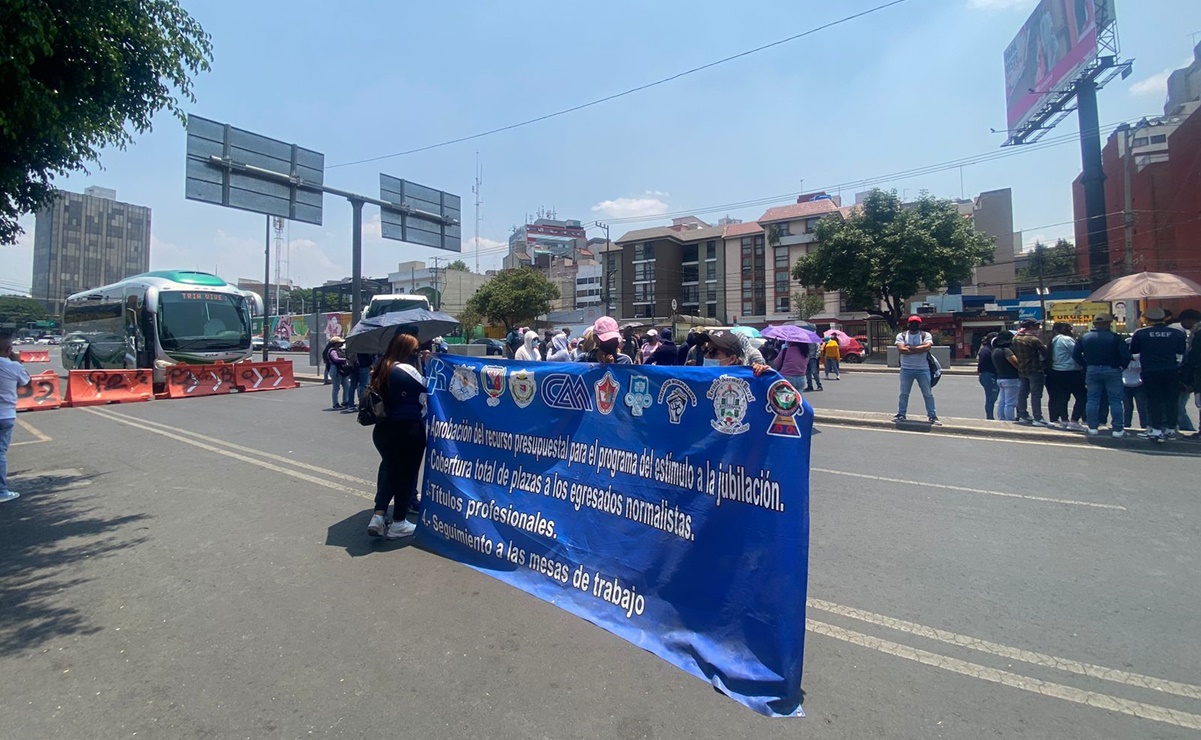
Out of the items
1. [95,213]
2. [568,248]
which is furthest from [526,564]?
[568,248]

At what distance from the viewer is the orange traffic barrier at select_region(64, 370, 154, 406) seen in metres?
15.2

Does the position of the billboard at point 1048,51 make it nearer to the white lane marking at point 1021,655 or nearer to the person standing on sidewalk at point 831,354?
the person standing on sidewalk at point 831,354

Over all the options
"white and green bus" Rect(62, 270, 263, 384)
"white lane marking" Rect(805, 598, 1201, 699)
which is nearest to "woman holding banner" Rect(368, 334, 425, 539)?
"white lane marking" Rect(805, 598, 1201, 699)

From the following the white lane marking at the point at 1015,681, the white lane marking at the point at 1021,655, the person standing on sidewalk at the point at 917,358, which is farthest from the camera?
the person standing on sidewalk at the point at 917,358

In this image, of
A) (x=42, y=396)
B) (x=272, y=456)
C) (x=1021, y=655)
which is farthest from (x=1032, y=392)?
(x=42, y=396)

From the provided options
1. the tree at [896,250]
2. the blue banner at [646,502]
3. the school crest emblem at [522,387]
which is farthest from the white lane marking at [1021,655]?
the tree at [896,250]

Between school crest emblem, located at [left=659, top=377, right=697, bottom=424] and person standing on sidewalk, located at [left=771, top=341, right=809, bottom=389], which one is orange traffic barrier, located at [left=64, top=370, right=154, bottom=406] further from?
school crest emblem, located at [left=659, top=377, right=697, bottom=424]

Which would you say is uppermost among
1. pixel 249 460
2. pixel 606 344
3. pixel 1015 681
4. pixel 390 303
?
pixel 390 303

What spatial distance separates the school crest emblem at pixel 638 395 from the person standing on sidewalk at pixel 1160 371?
822 cm

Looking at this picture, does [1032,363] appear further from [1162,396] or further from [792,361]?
[792,361]

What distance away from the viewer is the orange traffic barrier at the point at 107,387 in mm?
15203

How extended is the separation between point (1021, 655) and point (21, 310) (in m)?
121

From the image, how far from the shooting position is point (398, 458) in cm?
491

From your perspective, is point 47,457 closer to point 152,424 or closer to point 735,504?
point 152,424
